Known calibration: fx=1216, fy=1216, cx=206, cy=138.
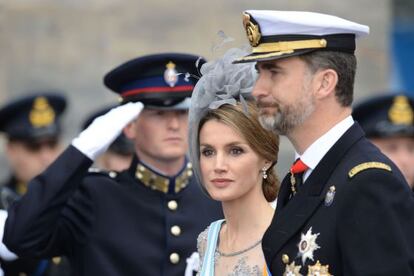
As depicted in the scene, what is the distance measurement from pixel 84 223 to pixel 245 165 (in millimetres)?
1307

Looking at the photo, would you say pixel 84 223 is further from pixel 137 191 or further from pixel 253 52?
pixel 253 52

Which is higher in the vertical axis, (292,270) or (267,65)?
(267,65)

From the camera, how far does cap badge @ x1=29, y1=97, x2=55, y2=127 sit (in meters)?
8.41

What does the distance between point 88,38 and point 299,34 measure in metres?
6.17

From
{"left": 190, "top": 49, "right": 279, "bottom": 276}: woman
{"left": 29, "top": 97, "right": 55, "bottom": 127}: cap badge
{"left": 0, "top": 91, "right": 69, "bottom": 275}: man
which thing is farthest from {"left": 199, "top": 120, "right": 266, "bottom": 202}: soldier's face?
{"left": 29, "top": 97, "right": 55, "bottom": 127}: cap badge

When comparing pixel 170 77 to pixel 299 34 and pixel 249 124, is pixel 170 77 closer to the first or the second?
pixel 249 124

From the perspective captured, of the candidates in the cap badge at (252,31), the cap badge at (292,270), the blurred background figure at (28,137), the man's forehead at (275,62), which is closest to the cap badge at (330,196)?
the cap badge at (292,270)

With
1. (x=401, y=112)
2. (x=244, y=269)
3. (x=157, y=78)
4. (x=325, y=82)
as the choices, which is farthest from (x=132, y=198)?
(x=401, y=112)

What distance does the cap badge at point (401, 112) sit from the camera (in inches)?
322

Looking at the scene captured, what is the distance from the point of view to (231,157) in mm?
5027

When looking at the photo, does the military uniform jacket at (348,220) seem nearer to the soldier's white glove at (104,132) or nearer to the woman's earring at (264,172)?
the woman's earring at (264,172)

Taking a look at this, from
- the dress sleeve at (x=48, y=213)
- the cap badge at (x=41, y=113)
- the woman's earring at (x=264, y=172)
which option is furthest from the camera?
the cap badge at (x=41, y=113)

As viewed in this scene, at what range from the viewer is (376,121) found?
26.8 feet

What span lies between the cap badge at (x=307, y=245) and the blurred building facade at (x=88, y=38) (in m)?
5.89
